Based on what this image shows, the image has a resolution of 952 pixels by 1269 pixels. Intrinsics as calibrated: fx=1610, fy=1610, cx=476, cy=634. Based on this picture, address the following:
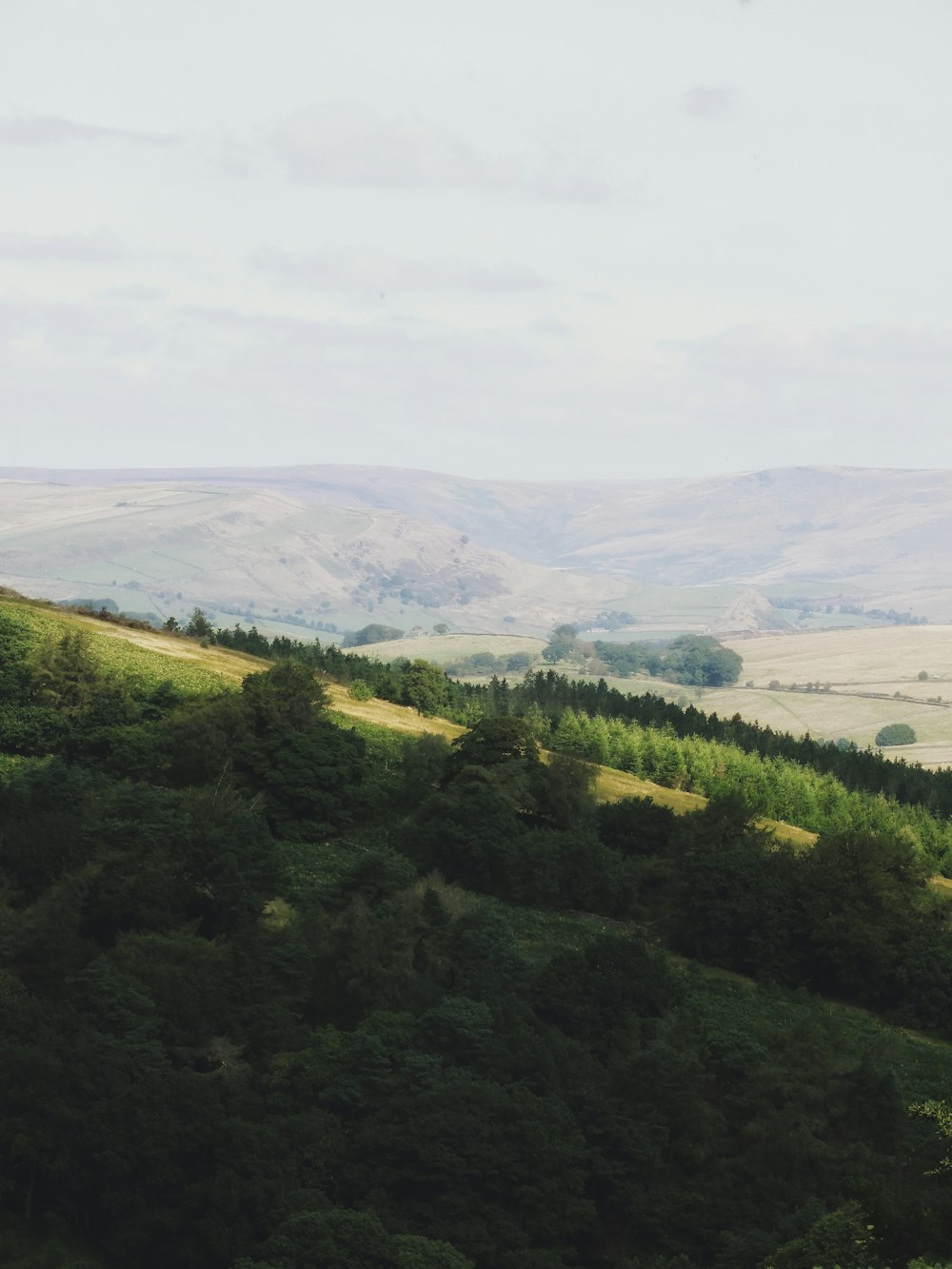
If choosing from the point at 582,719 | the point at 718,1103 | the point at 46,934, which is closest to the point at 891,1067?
the point at 718,1103

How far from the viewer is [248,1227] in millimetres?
46969

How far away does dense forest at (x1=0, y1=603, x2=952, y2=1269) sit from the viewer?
4825 centimetres

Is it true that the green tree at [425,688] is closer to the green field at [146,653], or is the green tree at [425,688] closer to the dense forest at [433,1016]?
the green field at [146,653]

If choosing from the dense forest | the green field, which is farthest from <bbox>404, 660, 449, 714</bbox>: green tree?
the dense forest

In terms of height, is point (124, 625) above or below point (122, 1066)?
above

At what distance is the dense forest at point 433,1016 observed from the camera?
158 ft

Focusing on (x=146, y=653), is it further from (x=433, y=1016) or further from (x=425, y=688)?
(x=433, y=1016)

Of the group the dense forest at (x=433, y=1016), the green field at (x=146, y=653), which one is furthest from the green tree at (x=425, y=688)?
the dense forest at (x=433, y=1016)

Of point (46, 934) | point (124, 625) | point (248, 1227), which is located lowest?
point (248, 1227)

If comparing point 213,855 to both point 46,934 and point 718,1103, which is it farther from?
point 718,1103

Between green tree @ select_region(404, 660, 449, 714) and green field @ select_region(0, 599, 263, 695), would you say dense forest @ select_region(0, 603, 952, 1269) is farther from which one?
green tree @ select_region(404, 660, 449, 714)

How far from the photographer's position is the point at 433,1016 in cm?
5628

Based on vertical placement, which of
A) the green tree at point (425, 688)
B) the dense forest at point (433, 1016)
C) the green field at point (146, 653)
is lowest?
the dense forest at point (433, 1016)

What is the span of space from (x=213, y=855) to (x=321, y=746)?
19.9 meters
